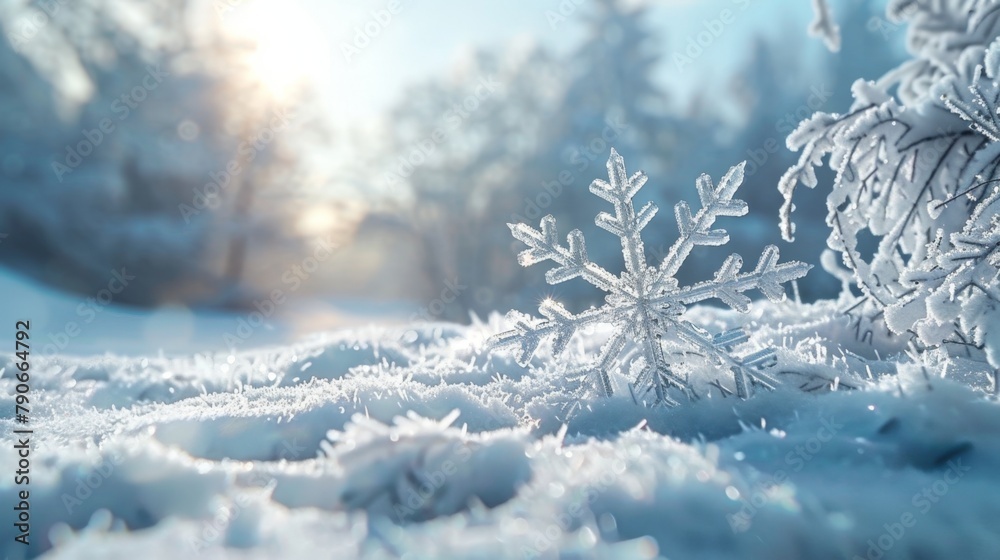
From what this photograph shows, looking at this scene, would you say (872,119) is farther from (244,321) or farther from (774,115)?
(774,115)

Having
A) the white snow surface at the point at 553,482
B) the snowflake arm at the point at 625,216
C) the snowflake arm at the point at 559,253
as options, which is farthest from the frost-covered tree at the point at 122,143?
the snowflake arm at the point at 625,216

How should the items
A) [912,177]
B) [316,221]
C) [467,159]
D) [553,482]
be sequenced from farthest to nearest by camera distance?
1. [467,159]
2. [316,221]
3. [912,177]
4. [553,482]

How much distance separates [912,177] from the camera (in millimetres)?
2484

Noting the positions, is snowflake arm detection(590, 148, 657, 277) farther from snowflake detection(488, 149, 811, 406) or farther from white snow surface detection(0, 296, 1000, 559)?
white snow surface detection(0, 296, 1000, 559)

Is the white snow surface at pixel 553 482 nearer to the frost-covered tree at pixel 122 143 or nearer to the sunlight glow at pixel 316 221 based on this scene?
the frost-covered tree at pixel 122 143

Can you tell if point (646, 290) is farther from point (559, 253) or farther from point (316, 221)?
point (316, 221)

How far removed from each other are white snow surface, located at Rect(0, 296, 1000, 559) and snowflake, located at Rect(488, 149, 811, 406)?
154mm

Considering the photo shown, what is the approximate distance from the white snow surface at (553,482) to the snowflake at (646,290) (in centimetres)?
15

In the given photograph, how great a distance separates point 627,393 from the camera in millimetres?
1984

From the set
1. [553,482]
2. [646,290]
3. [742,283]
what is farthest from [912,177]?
[553,482]

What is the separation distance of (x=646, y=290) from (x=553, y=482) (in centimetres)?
96

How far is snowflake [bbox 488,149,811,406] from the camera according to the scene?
1.90 meters

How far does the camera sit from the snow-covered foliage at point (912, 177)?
2.04 metres

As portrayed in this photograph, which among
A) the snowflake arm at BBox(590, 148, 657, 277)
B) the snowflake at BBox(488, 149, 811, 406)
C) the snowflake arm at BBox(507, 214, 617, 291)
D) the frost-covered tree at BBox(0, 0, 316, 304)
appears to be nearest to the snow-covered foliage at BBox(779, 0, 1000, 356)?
the snowflake at BBox(488, 149, 811, 406)
